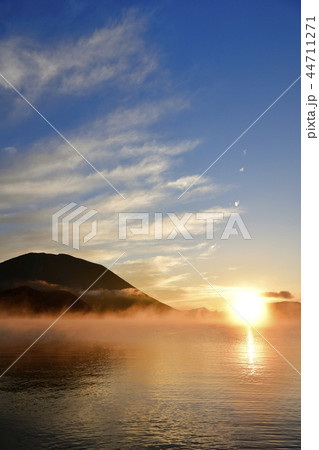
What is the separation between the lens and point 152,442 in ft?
82.0

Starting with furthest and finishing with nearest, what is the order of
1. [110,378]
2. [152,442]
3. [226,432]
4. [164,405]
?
[110,378], [164,405], [226,432], [152,442]

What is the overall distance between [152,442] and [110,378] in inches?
1024

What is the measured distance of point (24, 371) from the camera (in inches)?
2279
